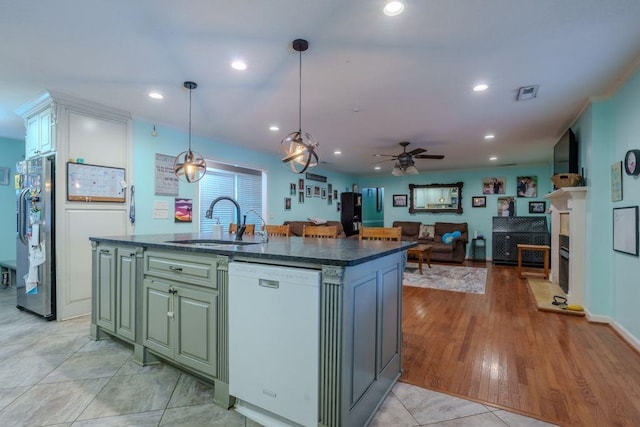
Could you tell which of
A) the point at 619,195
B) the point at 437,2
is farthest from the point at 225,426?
the point at 619,195

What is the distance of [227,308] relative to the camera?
1805mm

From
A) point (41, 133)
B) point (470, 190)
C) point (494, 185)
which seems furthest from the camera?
point (470, 190)

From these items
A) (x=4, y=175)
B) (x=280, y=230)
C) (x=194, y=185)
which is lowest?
(x=280, y=230)

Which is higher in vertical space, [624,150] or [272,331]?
[624,150]

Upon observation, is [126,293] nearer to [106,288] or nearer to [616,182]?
[106,288]

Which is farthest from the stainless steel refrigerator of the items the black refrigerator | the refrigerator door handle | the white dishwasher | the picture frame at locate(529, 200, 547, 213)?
the picture frame at locate(529, 200, 547, 213)

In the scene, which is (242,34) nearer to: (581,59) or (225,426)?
(225,426)

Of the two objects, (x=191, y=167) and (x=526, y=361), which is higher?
(x=191, y=167)

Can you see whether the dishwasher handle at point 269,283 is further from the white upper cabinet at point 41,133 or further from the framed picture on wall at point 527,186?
the framed picture on wall at point 527,186

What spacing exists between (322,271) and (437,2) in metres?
1.69

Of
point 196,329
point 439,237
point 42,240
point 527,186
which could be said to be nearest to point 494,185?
point 527,186

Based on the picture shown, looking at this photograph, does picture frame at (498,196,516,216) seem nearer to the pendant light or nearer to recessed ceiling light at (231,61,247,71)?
the pendant light

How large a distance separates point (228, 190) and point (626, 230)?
5592 mm

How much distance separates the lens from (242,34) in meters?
2.17
